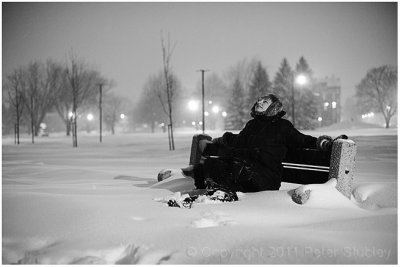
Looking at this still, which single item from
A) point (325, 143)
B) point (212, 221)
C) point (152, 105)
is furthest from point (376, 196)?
point (152, 105)

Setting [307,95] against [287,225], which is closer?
[287,225]

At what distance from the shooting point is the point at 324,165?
4328 mm

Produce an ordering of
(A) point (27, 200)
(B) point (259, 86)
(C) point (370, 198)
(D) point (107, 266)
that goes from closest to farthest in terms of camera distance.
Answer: (D) point (107, 266) → (A) point (27, 200) → (C) point (370, 198) → (B) point (259, 86)

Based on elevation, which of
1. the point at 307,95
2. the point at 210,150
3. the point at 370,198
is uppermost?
the point at 307,95

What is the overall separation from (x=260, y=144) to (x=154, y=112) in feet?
183

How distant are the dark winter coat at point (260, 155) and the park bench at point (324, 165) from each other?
163 millimetres

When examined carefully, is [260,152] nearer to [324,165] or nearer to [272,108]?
[272,108]

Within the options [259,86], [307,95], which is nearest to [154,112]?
[259,86]

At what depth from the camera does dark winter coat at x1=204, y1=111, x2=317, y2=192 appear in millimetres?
4277

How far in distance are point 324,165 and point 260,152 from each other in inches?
32.1

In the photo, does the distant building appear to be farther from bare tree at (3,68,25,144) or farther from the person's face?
the person's face

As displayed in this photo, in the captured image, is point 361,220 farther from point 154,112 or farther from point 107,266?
point 154,112

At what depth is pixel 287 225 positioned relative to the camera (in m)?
3.11

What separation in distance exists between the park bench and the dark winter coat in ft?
0.54
